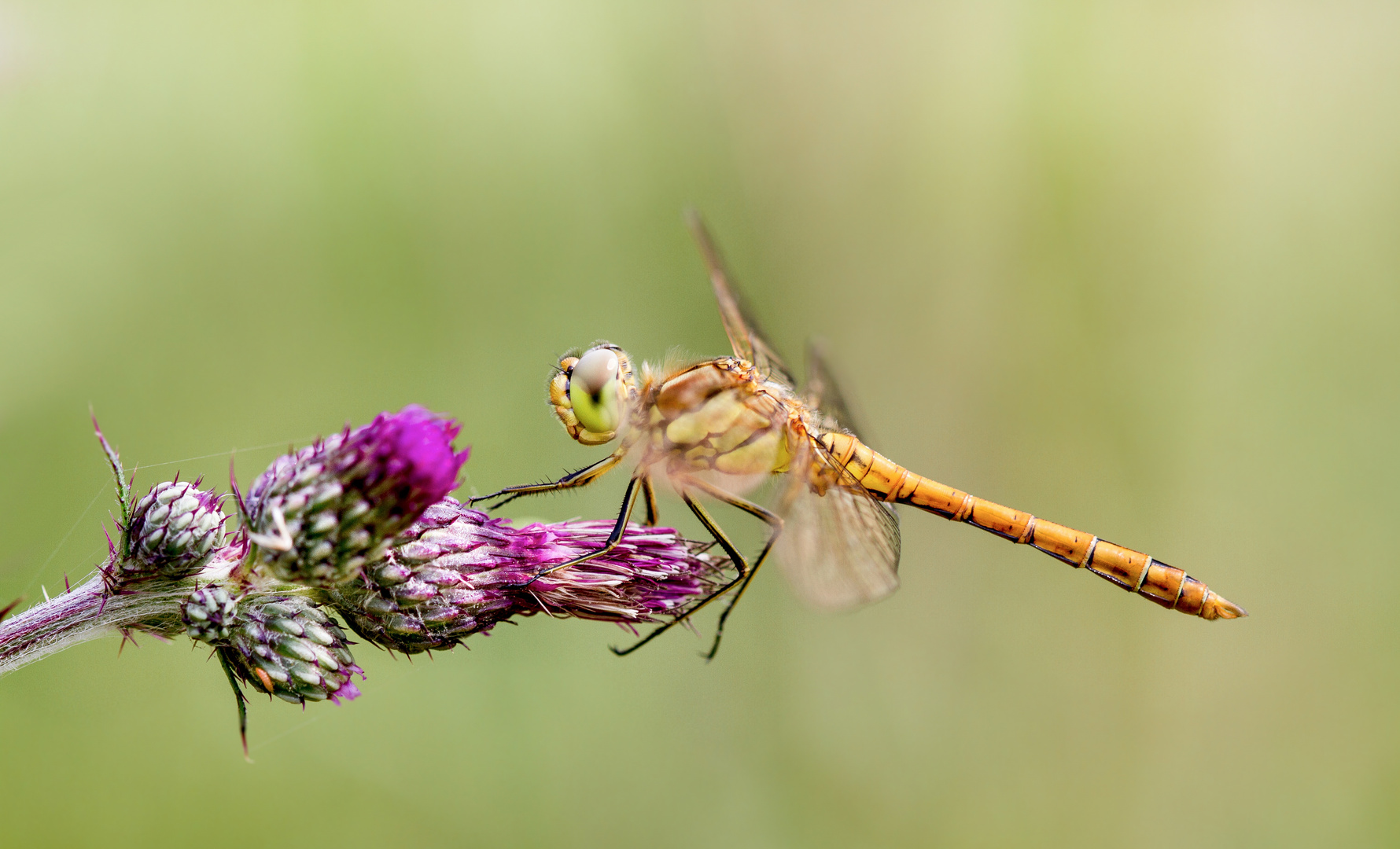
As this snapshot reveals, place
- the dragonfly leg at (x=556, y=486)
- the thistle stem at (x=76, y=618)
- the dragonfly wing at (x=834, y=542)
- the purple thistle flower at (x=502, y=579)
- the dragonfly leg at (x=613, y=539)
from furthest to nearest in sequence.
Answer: the dragonfly wing at (x=834, y=542) < the dragonfly leg at (x=556, y=486) < the dragonfly leg at (x=613, y=539) < the purple thistle flower at (x=502, y=579) < the thistle stem at (x=76, y=618)

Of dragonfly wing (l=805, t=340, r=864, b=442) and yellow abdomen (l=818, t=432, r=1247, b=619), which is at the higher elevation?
dragonfly wing (l=805, t=340, r=864, b=442)

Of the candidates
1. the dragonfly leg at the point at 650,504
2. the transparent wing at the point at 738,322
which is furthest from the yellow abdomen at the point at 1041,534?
the dragonfly leg at the point at 650,504

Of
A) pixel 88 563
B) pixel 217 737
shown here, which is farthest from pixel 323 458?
pixel 217 737

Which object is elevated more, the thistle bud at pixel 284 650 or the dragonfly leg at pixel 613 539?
the dragonfly leg at pixel 613 539

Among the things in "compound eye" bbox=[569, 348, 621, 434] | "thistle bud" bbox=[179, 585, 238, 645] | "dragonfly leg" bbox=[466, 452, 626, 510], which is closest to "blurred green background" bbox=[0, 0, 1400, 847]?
"dragonfly leg" bbox=[466, 452, 626, 510]

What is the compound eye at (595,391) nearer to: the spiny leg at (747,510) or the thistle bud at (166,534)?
the spiny leg at (747,510)

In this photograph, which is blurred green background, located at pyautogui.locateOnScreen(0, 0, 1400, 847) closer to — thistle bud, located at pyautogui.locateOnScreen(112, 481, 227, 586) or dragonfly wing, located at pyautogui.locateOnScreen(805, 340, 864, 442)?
thistle bud, located at pyautogui.locateOnScreen(112, 481, 227, 586)

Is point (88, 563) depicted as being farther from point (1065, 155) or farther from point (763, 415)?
point (1065, 155)
